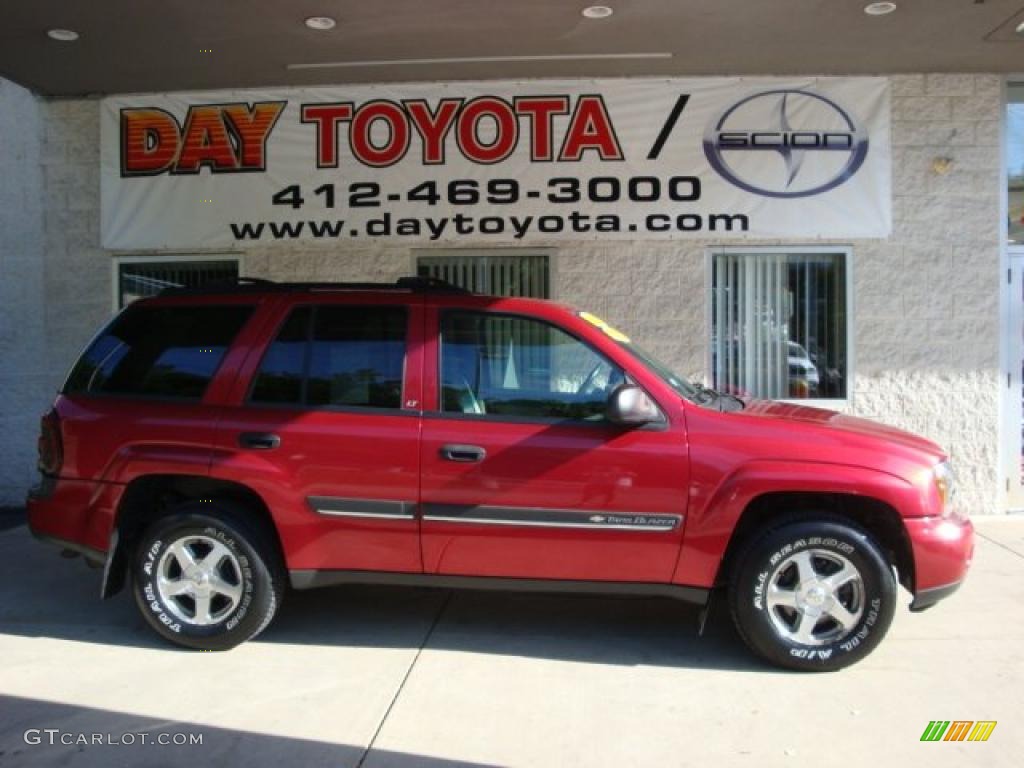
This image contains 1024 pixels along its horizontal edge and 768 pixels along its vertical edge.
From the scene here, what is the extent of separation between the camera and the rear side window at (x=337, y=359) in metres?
4.42

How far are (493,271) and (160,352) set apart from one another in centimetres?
391

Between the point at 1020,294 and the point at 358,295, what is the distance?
6.28 m

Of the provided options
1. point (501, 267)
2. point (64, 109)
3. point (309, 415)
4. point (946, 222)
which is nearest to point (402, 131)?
point (501, 267)

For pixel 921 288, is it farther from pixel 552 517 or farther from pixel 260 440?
pixel 260 440

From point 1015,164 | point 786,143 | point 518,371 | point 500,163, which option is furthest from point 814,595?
point 1015,164

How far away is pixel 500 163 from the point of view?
7.88 meters

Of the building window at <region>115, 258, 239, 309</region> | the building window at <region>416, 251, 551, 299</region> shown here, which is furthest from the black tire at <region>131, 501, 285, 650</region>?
the building window at <region>115, 258, 239, 309</region>

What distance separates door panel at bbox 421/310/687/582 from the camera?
416 centimetres

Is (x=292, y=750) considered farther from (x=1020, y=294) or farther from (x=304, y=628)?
(x=1020, y=294)

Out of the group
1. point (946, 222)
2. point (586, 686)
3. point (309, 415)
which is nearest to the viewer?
point (586, 686)

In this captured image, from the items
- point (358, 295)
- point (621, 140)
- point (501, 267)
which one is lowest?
point (358, 295)

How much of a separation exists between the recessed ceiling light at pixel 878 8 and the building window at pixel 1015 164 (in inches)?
93.1

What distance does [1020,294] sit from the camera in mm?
7793

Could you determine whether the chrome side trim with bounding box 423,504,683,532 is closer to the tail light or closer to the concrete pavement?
the concrete pavement
